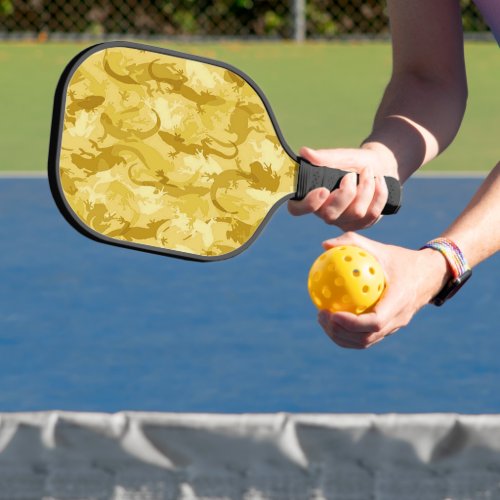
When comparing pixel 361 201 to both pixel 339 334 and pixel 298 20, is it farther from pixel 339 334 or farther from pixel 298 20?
pixel 298 20

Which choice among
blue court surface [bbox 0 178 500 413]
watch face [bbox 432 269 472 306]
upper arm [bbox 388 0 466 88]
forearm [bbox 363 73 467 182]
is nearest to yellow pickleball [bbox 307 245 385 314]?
watch face [bbox 432 269 472 306]

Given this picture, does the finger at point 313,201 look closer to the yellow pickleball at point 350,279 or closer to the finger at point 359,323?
the yellow pickleball at point 350,279

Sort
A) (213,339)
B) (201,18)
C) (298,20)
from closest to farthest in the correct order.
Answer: (213,339), (298,20), (201,18)

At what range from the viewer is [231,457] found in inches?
87.0

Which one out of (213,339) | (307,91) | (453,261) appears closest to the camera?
(453,261)

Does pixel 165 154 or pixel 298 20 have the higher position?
pixel 165 154

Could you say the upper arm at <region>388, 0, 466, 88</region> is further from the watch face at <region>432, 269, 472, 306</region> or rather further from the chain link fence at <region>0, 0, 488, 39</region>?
the chain link fence at <region>0, 0, 488, 39</region>

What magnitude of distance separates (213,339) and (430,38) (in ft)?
7.76

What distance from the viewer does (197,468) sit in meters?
2.21

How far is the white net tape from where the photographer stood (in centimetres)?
220

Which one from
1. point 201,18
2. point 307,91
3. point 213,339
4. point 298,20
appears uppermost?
point 213,339

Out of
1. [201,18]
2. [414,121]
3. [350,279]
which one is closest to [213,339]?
[414,121]

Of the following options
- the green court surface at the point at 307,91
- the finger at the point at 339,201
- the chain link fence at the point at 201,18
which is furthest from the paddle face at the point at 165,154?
the chain link fence at the point at 201,18

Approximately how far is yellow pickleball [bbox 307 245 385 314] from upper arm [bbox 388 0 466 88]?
59cm
